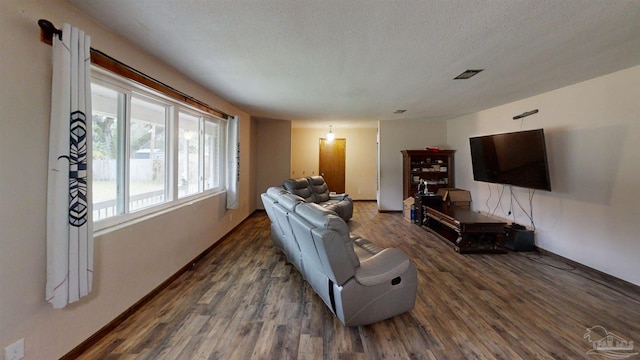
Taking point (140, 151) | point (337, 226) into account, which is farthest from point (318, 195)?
point (337, 226)

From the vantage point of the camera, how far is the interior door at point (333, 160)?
8.80m

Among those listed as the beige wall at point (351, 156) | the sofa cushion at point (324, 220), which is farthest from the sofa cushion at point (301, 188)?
the sofa cushion at point (324, 220)

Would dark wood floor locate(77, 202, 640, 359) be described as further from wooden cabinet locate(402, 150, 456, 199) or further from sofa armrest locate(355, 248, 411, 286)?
wooden cabinet locate(402, 150, 456, 199)

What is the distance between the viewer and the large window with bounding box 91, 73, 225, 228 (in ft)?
7.34

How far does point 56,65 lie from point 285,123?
5403mm

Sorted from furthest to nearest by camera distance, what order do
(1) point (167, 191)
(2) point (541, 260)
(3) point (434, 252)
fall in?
(3) point (434, 252)
(2) point (541, 260)
(1) point (167, 191)

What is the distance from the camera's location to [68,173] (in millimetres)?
1650

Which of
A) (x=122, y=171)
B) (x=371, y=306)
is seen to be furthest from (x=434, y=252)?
(x=122, y=171)

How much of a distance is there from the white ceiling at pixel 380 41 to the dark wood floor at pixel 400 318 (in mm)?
2420

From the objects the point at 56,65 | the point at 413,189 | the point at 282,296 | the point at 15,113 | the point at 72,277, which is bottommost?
the point at 282,296

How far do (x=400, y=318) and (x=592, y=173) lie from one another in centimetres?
321

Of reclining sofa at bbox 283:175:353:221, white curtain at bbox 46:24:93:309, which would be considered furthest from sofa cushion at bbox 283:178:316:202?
white curtain at bbox 46:24:93:309

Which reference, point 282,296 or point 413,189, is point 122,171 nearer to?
point 282,296

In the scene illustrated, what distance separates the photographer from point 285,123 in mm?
6914
